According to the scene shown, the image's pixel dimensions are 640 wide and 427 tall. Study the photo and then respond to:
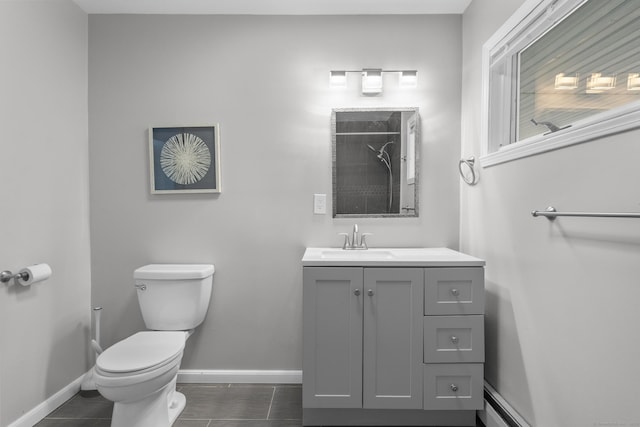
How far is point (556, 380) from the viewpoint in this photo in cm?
133

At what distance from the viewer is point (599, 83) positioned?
115 cm

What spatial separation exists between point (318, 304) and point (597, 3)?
161cm

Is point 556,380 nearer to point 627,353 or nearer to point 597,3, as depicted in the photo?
point 627,353

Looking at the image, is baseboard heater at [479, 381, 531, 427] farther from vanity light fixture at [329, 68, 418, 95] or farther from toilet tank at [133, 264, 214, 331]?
vanity light fixture at [329, 68, 418, 95]

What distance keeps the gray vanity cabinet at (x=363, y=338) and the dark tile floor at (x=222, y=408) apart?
32 centimetres

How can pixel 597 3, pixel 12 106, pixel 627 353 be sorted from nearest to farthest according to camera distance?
pixel 627 353 < pixel 597 3 < pixel 12 106

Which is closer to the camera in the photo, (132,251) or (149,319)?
(149,319)

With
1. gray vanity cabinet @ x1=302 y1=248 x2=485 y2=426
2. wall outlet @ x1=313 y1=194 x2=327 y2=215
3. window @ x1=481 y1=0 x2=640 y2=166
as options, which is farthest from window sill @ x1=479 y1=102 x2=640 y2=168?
wall outlet @ x1=313 y1=194 x2=327 y2=215

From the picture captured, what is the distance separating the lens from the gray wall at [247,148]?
2209 mm

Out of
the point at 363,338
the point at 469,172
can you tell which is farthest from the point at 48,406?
the point at 469,172

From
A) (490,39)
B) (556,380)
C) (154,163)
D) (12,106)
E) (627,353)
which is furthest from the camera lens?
(154,163)

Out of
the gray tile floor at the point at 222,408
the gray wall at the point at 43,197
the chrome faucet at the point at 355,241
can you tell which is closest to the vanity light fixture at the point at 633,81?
the chrome faucet at the point at 355,241

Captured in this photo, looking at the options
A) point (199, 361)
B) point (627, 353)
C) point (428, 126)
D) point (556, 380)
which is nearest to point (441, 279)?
point (556, 380)

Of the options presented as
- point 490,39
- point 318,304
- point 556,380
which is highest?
point 490,39
